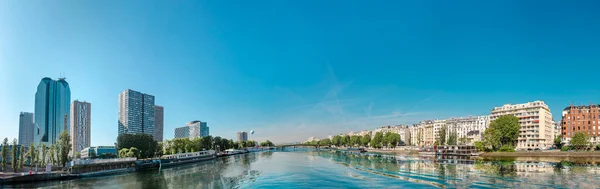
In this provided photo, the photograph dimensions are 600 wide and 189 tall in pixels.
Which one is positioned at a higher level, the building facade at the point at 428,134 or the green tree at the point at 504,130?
the green tree at the point at 504,130

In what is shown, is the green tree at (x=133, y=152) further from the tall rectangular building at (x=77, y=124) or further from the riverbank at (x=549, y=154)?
the tall rectangular building at (x=77, y=124)

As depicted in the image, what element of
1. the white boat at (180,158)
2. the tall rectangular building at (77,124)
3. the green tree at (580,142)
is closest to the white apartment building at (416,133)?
the green tree at (580,142)

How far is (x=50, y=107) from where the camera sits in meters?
169

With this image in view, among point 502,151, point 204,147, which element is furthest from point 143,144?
point 502,151

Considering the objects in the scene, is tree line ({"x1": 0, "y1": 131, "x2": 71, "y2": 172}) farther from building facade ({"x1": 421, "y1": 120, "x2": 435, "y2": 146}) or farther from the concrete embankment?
building facade ({"x1": 421, "y1": 120, "x2": 435, "y2": 146})

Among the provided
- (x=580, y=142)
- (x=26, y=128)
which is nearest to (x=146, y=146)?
(x=580, y=142)

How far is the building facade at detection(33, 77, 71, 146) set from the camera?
167500 millimetres

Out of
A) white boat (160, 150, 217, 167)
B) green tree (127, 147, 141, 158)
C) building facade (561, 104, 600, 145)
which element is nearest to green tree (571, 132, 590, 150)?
building facade (561, 104, 600, 145)

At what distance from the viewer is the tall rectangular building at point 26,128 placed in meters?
186

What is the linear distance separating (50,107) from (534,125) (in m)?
205

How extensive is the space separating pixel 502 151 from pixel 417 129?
10432cm

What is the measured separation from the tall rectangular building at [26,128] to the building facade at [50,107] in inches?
575

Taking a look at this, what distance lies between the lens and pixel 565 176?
3762cm

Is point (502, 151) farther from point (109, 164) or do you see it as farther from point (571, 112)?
point (109, 164)
